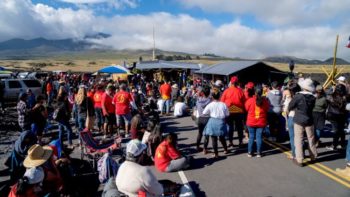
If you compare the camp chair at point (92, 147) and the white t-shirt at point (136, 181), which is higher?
the white t-shirt at point (136, 181)

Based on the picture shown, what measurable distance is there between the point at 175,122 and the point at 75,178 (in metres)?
7.24

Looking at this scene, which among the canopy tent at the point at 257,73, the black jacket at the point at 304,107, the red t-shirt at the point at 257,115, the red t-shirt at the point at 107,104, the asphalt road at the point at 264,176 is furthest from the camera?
the canopy tent at the point at 257,73

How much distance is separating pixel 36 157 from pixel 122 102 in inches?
193

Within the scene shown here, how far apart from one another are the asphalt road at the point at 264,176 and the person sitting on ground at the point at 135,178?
6.38 feet

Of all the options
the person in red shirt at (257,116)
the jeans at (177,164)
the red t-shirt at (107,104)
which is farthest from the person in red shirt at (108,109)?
the person in red shirt at (257,116)

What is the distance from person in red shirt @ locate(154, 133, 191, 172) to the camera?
7.03 meters

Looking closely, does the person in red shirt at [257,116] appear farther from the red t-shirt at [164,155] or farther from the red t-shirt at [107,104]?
the red t-shirt at [107,104]

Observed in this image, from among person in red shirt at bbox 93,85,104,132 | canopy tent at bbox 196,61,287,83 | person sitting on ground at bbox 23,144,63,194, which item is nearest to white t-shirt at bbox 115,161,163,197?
person sitting on ground at bbox 23,144,63,194

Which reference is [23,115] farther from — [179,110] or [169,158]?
[179,110]

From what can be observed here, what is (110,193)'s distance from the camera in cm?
485

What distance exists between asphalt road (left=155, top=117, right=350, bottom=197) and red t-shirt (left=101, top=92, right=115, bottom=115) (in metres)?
3.41

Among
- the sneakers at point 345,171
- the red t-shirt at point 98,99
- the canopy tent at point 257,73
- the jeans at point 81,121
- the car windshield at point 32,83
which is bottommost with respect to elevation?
the sneakers at point 345,171

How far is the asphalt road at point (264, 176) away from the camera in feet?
19.2

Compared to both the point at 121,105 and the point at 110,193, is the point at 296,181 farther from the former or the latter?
the point at 121,105
